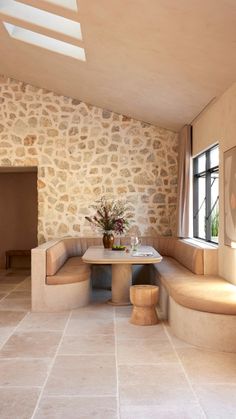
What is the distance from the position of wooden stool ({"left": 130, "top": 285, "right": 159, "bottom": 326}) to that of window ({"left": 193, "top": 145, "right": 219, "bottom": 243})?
5.44 ft

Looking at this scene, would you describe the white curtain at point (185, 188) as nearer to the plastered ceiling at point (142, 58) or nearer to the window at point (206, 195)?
the window at point (206, 195)

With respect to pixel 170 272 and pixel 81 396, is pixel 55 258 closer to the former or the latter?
pixel 170 272

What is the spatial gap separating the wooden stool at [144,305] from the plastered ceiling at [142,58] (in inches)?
93.5

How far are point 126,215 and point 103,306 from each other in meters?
2.22

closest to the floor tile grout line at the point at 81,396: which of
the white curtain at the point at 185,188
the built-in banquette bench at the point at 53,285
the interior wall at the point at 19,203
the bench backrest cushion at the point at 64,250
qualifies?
the built-in banquette bench at the point at 53,285

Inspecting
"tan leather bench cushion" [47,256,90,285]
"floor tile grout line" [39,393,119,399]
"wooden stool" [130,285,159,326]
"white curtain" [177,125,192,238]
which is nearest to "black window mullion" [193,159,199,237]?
"white curtain" [177,125,192,238]

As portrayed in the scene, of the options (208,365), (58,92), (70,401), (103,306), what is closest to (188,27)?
(208,365)

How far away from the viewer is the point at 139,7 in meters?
3.53

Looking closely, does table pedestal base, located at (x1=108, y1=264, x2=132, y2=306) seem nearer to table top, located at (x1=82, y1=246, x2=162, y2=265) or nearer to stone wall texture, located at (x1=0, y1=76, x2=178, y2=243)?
table top, located at (x1=82, y1=246, x2=162, y2=265)

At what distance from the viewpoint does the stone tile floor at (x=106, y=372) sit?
2.61 meters

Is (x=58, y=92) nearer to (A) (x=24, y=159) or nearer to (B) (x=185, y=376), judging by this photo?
(A) (x=24, y=159)

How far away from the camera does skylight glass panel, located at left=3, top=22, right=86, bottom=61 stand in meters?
5.33

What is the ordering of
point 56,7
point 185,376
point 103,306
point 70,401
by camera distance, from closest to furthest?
point 70,401 < point 185,376 < point 56,7 < point 103,306

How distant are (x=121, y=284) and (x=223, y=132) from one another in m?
2.26
